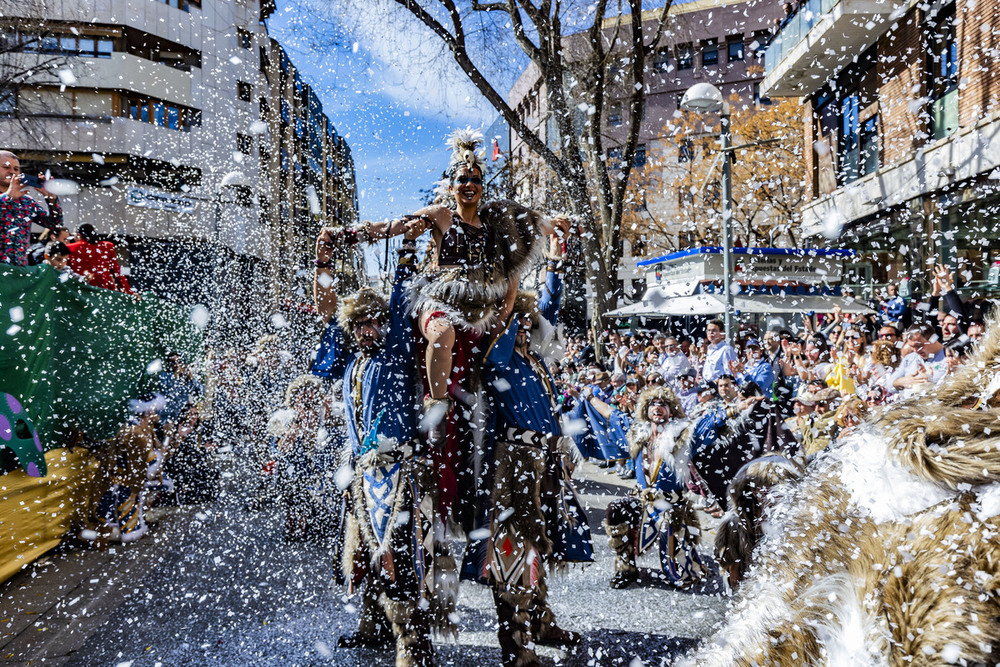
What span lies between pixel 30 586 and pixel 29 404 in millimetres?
1155

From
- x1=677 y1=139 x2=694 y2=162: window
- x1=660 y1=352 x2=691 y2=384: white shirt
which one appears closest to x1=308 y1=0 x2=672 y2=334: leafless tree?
x1=660 y1=352 x2=691 y2=384: white shirt

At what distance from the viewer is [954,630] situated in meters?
0.78

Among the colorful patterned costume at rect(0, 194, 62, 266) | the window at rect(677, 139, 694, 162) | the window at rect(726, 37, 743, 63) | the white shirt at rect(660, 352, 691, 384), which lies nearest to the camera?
the colorful patterned costume at rect(0, 194, 62, 266)

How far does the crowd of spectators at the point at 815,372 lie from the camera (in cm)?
510

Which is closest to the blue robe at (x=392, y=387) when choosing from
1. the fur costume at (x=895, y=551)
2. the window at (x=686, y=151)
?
the fur costume at (x=895, y=551)

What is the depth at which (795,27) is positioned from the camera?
1686cm

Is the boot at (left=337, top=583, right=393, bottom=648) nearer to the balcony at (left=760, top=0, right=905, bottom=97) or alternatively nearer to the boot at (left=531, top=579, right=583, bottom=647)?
the boot at (left=531, top=579, right=583, bottom=647)

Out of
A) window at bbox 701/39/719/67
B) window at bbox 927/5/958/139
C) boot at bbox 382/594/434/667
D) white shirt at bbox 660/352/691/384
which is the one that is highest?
window at bbox 701/39/719/67

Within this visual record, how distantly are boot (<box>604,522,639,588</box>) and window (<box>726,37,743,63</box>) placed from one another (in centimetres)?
4132

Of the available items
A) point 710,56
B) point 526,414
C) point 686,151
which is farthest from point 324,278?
point 710,56

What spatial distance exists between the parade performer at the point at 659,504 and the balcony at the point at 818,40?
39.7ft

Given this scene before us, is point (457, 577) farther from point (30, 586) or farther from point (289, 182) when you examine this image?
point (289, 182)

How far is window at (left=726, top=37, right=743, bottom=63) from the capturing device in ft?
129

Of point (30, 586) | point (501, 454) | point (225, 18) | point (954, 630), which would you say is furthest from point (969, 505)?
point (225, 18)
